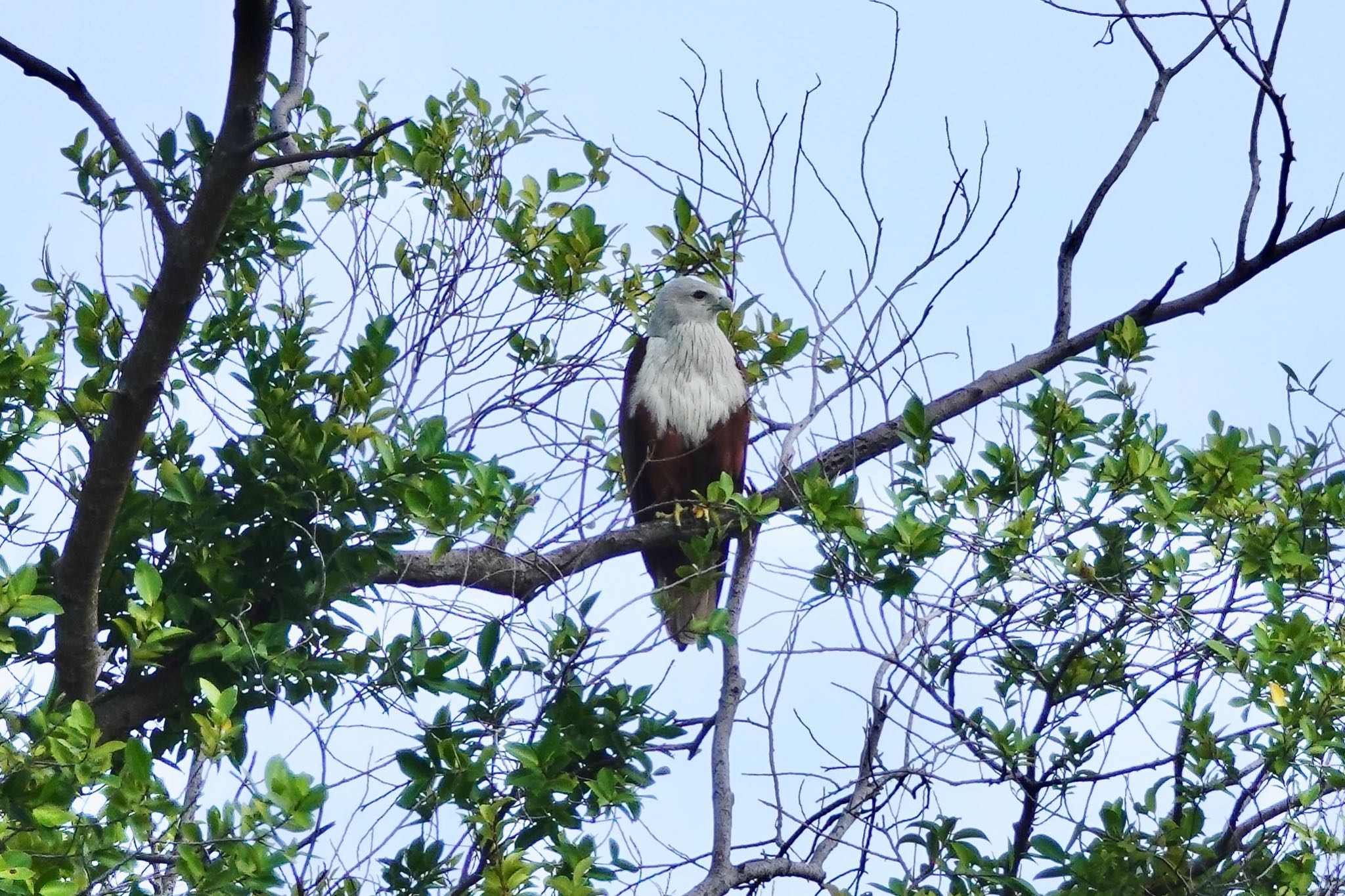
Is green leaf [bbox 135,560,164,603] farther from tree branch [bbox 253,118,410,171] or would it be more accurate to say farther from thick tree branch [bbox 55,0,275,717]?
tree branch [bbox 253,118,410,171]

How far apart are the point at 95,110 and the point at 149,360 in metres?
0.49

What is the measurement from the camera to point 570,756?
3.03 metres

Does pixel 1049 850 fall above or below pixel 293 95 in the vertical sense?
below

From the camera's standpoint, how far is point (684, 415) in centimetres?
506

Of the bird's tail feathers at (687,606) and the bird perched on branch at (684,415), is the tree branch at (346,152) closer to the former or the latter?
the bird's tail feathers at (687,606)

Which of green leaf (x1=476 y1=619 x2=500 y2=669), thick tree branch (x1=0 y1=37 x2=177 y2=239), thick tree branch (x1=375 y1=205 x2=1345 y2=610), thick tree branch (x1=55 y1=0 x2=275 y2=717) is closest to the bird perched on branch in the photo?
thick tree branch (x1=375 y1=205 x2=1345 y2=610)

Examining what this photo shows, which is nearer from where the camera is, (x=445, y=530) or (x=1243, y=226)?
(x=445, y=530)

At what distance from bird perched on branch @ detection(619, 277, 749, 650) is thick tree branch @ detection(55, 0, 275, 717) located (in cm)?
223

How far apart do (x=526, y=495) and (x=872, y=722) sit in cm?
102

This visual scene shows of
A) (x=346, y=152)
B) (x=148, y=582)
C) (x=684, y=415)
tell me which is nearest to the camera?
(x=346, y=152)

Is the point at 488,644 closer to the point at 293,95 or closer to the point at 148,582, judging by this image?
the point at 148,582

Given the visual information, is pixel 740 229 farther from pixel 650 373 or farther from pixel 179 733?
pixel 179 733

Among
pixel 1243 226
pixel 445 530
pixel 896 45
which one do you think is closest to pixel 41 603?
pixel 445 530

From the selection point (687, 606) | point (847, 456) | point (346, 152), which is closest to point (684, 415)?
point (687, 606)
